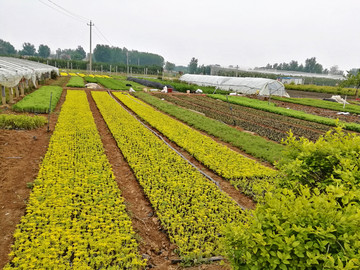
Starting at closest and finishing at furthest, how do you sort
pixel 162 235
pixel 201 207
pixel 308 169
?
1. pixel 308 169
2. pixel 162 235
3. pixel 201 207

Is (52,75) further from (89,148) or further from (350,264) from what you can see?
(350,264)

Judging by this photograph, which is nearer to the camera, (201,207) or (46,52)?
(201,207)

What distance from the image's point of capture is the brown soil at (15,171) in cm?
477

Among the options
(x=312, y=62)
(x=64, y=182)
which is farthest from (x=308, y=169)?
(x=312, y=62)

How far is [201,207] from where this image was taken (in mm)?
5680

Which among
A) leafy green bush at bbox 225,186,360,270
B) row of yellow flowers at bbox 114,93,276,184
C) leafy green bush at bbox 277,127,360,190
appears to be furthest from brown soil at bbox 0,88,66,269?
row of yellow flowers at bbox 114,93,276,184

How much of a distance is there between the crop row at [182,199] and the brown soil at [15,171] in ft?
9.13

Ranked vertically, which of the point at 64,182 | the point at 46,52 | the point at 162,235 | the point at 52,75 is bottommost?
the point at 162,235

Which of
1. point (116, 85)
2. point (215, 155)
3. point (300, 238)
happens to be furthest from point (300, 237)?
point (116, 85)

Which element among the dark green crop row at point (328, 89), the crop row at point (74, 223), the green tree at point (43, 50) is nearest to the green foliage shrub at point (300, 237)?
the crop row at point (74, 223)

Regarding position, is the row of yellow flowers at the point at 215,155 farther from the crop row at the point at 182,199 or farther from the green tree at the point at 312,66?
the green tree at the point at 312,66

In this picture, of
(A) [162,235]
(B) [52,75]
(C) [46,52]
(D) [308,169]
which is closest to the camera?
(D) [308,169]

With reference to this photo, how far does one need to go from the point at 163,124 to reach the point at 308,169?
10.2m

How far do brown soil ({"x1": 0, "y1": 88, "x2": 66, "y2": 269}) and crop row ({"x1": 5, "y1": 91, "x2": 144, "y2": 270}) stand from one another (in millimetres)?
265
